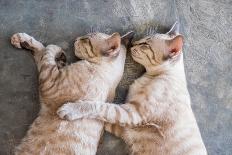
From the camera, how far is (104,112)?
2885mm

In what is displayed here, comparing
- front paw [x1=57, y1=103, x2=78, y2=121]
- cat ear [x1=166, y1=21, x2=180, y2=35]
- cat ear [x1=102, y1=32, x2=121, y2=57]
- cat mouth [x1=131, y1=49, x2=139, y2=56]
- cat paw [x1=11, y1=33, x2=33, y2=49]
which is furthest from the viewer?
cat ear [x1=166, y1=21, x2=180, y2=35]

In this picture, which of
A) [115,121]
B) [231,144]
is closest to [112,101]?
[115,121]

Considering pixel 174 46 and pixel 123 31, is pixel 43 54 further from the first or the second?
pixel 174 46

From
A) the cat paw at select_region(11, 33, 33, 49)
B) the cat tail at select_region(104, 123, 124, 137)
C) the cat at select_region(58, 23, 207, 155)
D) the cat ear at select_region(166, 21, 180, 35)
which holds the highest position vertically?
the cat ear at select_region(166, 21, 180, 35)

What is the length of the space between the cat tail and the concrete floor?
5 cm

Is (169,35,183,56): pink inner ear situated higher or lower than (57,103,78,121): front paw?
higher

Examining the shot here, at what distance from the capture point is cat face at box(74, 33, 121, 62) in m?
3.00

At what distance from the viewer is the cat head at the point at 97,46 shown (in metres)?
3.00

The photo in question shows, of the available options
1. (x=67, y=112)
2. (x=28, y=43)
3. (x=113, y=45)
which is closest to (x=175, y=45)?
(x=113, y=45)

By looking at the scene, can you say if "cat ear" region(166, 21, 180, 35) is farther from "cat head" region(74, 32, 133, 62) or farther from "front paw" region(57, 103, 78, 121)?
"front paw" region(57, 103, 78, 121)

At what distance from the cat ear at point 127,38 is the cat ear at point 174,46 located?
0.28m

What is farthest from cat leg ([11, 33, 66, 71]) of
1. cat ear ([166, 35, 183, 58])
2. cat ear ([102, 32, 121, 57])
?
cat ear ([166, 35, 183, 58])

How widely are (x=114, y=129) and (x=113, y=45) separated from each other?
0.55m

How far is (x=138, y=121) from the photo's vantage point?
2.94 meters
